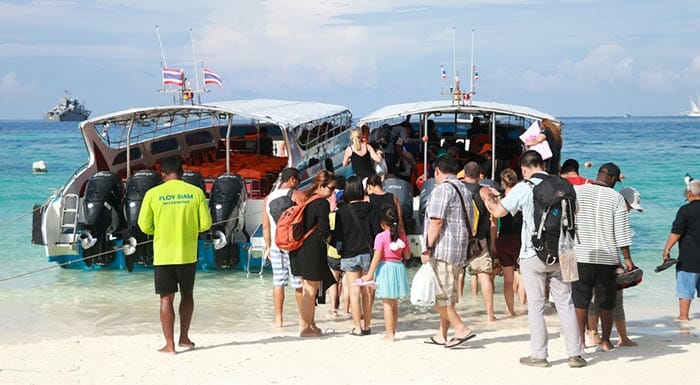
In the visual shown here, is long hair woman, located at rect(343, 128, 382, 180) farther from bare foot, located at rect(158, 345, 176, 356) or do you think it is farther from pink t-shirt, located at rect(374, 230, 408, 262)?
bare foot, located at rect(158, 345, 176, 356)

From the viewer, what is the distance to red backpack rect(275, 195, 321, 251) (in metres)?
8.03

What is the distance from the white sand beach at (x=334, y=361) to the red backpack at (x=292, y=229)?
0.94m

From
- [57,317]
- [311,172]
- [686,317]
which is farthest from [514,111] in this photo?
[57,317]

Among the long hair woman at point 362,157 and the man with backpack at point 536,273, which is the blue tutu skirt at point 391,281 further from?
the long hair woman at point 362,157

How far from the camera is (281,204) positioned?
8.76 meters

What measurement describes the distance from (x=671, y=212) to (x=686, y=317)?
50.2ft

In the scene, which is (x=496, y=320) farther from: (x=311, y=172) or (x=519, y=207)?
(x=311, y=172)

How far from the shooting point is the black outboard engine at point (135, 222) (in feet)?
37.7

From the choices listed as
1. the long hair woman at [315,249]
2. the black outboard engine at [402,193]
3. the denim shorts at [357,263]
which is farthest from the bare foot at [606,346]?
the black outboard engine at [402,193]

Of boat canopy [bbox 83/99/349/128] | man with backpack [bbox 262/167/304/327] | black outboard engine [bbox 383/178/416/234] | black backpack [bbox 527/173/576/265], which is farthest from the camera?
boat canopy [bbox 83/99/349/128]

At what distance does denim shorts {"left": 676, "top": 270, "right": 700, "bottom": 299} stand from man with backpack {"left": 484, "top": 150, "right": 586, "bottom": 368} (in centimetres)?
233

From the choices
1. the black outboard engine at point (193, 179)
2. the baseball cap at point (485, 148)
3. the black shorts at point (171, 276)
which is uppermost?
the baseball cap at point (485, 148)

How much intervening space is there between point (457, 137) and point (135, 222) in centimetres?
776

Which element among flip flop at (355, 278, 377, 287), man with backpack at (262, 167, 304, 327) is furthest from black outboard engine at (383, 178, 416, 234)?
flip flop at (355, 278, 377, 287)
